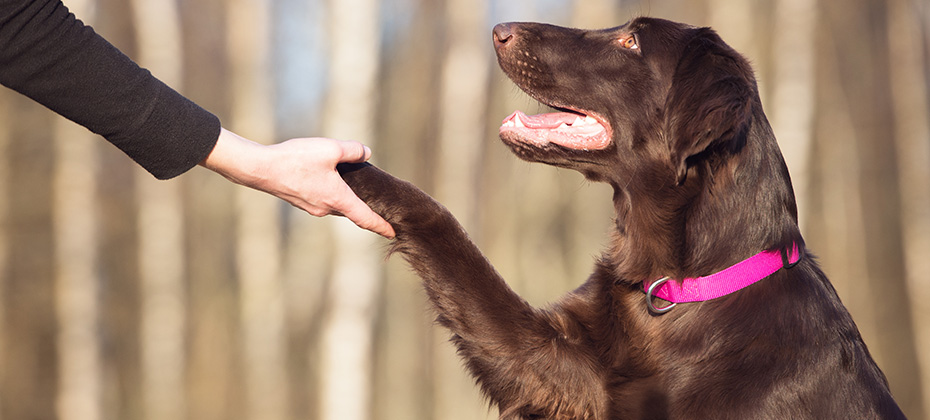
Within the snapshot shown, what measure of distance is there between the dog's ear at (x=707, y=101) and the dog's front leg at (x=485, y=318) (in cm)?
75

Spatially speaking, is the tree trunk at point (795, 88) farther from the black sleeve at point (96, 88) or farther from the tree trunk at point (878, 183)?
the black sleeve at point (96, 88)

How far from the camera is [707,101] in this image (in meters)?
2.52

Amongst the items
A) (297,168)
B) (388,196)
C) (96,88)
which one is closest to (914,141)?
(388,196)

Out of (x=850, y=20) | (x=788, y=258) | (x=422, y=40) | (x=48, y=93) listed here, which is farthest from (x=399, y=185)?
(x=850, y=20)

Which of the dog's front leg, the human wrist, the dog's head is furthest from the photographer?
the dog's head

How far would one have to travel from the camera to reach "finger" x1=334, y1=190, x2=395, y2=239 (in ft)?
8.64

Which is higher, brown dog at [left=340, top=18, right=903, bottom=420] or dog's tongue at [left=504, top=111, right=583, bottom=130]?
dog's tongue at [left=504, top=111, right=583, bottom=130]

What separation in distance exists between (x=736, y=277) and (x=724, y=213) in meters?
0.23

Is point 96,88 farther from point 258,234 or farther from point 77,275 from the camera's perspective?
point 258,234

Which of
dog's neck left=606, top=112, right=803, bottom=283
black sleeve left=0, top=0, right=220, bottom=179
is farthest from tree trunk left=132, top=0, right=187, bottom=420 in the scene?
dog's neck left=606, top=112, right=803, bottom=283

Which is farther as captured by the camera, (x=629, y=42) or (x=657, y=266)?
(x=629, y=42)

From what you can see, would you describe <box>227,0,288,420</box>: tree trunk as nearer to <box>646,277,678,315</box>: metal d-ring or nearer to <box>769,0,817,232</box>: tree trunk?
<box>769,0,817,232</box>: tree trunk

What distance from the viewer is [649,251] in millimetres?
2889

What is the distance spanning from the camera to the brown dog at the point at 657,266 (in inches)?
96.7
